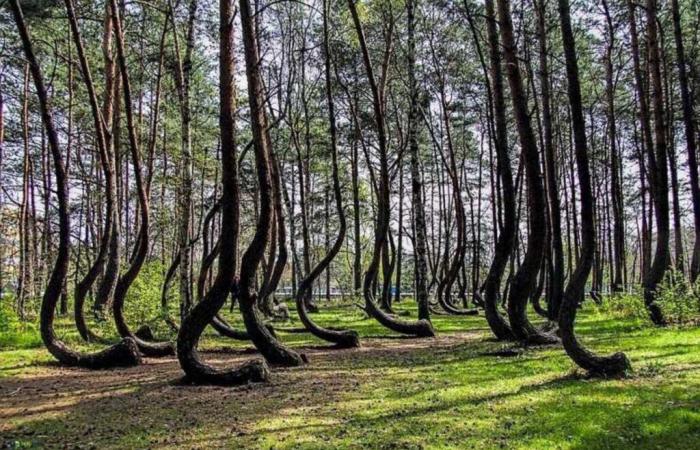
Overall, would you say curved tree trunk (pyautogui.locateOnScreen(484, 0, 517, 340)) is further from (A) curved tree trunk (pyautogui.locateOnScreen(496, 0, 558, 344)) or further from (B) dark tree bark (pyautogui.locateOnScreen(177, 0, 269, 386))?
(B) dark tree bark (pyautogui.locateOnScreen(177, 0, 269, 386))

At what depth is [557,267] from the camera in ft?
43.2

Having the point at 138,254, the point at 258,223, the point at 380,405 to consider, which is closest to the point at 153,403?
the point at 380,405

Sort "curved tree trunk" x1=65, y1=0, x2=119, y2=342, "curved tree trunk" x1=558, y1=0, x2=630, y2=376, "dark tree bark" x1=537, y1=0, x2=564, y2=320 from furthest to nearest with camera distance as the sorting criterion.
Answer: "dark tree bark" x1=537, y1=0, x2=564, y2=320 < "curved tree trunk" x1=65, y1=0, x2=119, y2=342 < "curved tree trunk" x1=558, y1=0, x2=630, y2=376

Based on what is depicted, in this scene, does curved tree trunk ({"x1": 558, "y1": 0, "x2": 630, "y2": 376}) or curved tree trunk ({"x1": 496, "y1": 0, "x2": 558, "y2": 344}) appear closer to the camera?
curved tree trunk ({"x1": 558, "y1": 0, "x2": 630, "y2": 376})

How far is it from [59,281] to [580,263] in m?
8.21

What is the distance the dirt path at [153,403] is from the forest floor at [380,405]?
0.02m

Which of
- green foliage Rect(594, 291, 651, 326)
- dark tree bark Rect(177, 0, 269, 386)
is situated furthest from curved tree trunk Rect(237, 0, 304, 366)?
green foliage Rect(594, 291, 651, 326)

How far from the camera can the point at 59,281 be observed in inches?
362

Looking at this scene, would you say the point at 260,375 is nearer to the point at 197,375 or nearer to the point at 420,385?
the point at 197,375

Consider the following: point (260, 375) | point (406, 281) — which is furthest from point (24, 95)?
point (406, 281)

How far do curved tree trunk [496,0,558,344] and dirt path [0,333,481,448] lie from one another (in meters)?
2.60

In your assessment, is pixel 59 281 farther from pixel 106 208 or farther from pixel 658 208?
pixel 658 208

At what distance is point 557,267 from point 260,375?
27.3 ft

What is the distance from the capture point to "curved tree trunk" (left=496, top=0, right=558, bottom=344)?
31.2ft
